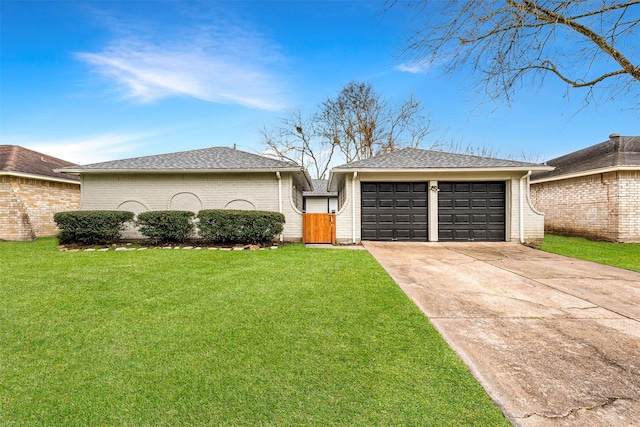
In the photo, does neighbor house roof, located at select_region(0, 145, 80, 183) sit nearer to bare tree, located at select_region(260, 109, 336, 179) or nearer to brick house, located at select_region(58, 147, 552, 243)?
brick house, located at select_region(58, 147, 552, 243)

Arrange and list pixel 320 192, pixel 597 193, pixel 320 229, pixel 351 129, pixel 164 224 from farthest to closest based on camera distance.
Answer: pixel 351 129 → pixel 320 192 → pixel 597 193 → pixel 320 229 → pixel 164 224

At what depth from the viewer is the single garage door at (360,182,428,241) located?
1091 centimetres

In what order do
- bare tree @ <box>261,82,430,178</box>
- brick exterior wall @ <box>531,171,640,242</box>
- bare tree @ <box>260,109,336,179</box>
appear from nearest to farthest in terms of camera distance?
brick exterior wall @ <box>531,171,640,242</box>, bare tree @ <box>261,82,430,178</box>, bare tree @ <box>260,109,336,179</box>

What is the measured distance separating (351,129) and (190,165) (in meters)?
17.0

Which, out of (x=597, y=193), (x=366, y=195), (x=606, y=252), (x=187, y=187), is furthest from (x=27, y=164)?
(x=597, y=193)

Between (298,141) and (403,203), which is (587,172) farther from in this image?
(298,141)

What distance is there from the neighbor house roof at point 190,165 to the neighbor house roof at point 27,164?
6.59ft

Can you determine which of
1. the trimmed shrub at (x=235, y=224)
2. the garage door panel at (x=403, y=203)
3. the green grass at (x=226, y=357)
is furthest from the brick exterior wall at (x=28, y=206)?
the garage door panel at (x=403, y=203)

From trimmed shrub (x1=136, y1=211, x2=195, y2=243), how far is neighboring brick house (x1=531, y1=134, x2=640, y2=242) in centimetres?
1546

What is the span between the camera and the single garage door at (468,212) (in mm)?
10828

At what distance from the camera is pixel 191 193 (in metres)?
11.0

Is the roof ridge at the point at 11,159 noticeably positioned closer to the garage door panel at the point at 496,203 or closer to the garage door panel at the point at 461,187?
the garage door panel at the point at 461,187

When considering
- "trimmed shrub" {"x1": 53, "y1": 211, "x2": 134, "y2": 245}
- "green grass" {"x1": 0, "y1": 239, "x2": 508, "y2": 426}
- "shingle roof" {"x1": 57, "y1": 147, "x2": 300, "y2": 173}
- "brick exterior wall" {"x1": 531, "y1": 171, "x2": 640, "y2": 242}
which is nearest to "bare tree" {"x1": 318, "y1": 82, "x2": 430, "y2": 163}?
"brick exterior wall" {"x1": 531, "y1": 171, "x2": 640, "y2": 242}

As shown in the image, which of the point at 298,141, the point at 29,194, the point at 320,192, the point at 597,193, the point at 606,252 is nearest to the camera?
the point at 606,252
